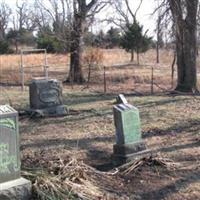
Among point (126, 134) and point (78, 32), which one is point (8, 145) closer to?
point (126, 134)

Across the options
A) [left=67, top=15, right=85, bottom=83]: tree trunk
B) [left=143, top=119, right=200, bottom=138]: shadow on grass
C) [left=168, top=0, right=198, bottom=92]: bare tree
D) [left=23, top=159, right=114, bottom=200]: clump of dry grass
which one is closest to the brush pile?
[left=23, top=159, right=114, bottom=200]: clump of dry grass

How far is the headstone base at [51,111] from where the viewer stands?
40.9 feet

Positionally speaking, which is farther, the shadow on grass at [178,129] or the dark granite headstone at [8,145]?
the shadow on grass at [178,129]

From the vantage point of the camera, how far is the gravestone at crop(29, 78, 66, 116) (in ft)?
42.2

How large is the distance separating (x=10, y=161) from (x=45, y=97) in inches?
304

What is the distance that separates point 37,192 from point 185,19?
13.8 metres

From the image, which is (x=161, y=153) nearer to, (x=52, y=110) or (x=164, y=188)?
(x=164, y=188)

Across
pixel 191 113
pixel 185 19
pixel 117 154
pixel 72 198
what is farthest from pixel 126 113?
pixel 185 19

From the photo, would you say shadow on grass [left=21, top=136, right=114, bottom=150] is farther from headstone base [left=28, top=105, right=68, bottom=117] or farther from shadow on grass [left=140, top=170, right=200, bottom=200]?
headstone base [left=28, top=105, right=68, bottom=117]

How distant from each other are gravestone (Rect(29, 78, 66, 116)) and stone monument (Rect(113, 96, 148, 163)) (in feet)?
17.8

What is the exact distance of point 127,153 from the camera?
24.1 ft

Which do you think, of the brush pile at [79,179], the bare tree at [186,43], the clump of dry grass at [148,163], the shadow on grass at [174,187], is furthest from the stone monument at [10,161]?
the bare tree at [186,43]

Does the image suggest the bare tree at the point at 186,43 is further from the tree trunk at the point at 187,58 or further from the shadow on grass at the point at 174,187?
the shadow on grass at the point at 174,187

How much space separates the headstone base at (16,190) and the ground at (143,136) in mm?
712
